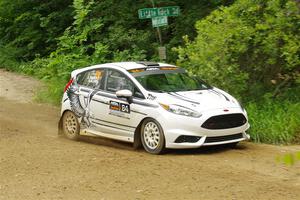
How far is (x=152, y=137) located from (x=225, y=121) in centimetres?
126

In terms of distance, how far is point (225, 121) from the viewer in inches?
392

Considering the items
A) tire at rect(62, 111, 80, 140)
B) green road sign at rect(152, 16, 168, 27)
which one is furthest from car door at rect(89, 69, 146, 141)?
green road sign at rect(152, 16, 168, 27)

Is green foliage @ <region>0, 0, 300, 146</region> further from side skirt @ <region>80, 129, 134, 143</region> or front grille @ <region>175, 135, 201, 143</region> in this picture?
side skirt @ <region>80, 129, 134, 143</region>

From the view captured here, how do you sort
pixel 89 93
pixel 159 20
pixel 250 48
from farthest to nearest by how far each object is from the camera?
1. pixel 159 20
2. pixel 250 48
3. pixel 89 93

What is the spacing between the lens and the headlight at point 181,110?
32.0ft

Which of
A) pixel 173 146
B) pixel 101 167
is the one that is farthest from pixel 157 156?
pixel 101 167

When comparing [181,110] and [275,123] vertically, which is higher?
[181,110]

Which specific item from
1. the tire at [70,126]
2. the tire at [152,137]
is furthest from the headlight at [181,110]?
the tire at [70,126]

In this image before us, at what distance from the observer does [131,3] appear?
70.2 ft

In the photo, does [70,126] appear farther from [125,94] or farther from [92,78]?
[125,94]

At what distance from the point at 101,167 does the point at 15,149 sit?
8.60ft

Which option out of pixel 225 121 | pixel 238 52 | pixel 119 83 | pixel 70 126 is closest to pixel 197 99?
pixel 225 121

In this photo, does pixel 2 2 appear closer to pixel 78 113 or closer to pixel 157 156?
pixel 78 113

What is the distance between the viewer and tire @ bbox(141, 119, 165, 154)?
989 centimetres
